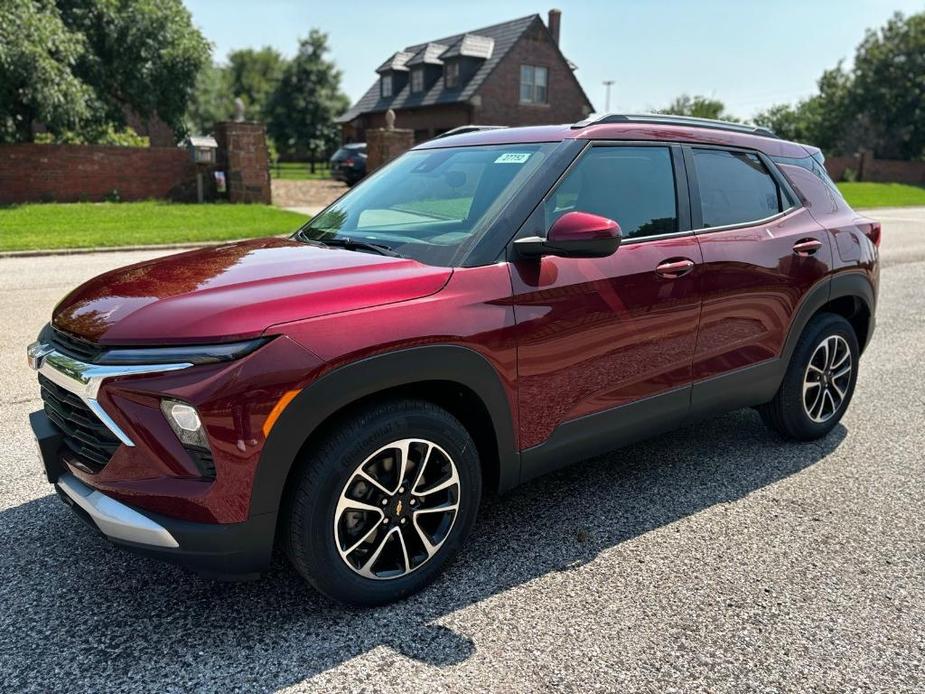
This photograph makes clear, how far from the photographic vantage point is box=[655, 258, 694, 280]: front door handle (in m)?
3.48

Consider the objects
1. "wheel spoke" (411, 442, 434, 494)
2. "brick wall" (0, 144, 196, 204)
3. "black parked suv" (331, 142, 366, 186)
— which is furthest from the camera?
"black parked suv" (331, 142, 366, 186)

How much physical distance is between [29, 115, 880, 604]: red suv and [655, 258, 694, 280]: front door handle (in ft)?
0.04

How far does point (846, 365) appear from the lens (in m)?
4.68

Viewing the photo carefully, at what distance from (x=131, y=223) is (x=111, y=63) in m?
13.7

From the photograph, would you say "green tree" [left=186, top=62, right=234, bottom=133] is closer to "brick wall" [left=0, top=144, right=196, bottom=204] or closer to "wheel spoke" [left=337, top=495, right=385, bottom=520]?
"brick wall" [left=0, top=144, right=196, bottom=204]

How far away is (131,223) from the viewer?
51.6ft

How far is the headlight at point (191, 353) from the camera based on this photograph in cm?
239

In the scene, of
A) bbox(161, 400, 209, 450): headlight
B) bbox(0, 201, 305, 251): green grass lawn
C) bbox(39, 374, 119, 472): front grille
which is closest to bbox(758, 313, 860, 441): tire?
bbox(161, 400, 209, 450): headlight

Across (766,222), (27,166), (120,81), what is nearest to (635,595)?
(766,222)

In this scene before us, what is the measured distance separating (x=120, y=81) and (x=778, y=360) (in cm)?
2755

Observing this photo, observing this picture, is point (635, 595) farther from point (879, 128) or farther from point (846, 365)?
point (879, 128)

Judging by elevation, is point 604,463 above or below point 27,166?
below

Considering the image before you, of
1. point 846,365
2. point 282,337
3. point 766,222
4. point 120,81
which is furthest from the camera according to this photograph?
point 120,81

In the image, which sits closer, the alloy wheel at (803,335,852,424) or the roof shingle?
the alloy wheel at (803,335,852,424)
